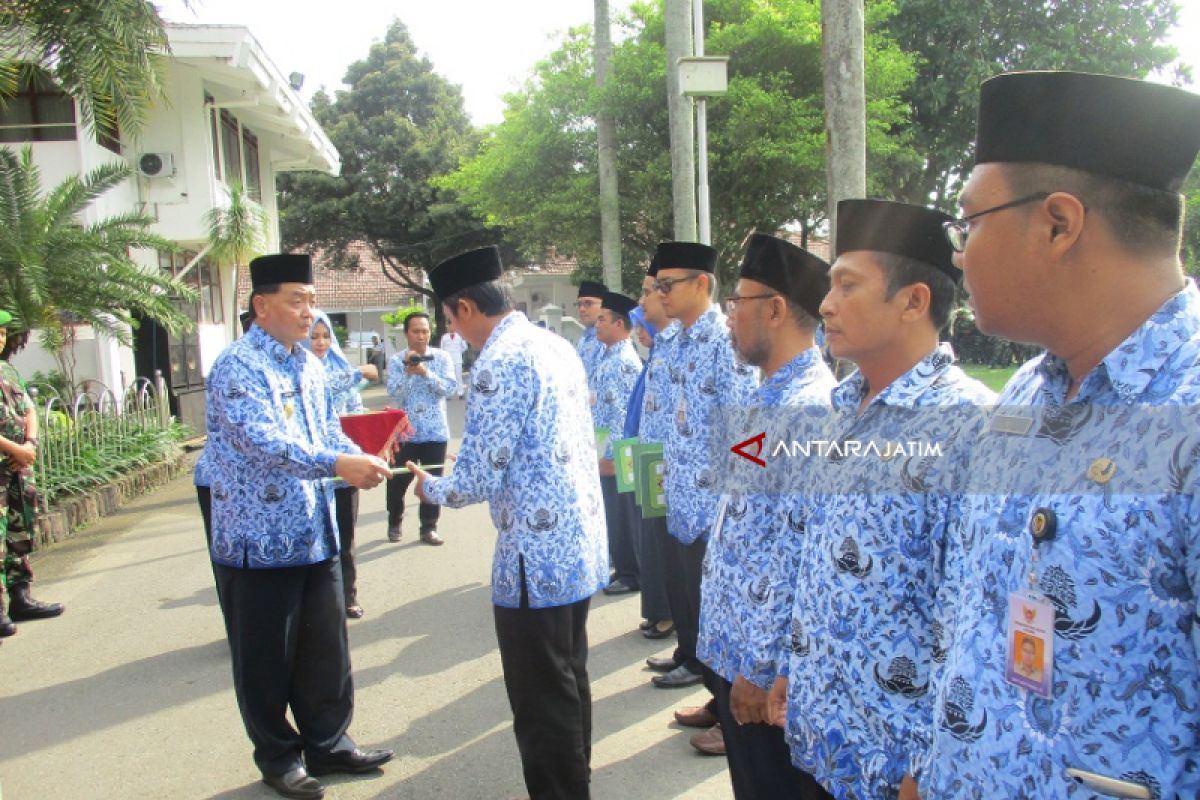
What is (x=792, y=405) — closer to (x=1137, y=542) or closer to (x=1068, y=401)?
(x=1068, y=401)

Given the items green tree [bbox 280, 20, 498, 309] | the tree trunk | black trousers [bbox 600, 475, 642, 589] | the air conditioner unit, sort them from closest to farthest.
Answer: black trousers [bbox 600, 475, 642, 589]
the tree trunk
the air conditioner unit
green tree [bbox 280, 20, 498, 309]

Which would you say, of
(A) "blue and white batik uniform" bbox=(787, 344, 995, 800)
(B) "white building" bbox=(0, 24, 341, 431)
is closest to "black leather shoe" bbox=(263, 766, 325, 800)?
(A) "blue and white batik uniform" bbox=(787, 344, 995, 800)

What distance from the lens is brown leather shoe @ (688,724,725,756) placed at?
13.0ft

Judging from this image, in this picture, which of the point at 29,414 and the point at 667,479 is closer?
the point at 667,479

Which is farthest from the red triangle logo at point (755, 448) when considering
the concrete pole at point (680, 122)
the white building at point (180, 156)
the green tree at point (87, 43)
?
the white building at point (180, 156)

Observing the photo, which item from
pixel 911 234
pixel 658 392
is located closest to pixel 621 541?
pixel 658 392

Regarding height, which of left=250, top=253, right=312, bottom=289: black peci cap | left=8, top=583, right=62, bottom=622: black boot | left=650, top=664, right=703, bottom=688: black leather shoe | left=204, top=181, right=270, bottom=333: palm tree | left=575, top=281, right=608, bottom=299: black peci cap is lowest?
left=650, top=664, right=703, bottom=688: black leather shoe

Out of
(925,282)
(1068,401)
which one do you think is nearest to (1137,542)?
(1068,401)

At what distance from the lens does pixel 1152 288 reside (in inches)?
52.5

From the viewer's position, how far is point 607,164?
1477 centimetres

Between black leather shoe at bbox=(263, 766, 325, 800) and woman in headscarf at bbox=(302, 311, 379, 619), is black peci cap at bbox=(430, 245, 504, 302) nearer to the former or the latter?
black leather shoe at bbox=(263, 766, 325, 800)

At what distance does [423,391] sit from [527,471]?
5.00 metres

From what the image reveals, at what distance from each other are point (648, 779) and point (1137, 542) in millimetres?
2986

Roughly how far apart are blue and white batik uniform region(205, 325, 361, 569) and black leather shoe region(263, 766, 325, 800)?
85 centimetres
